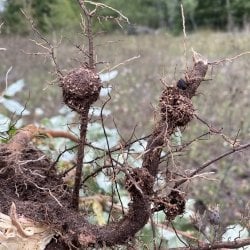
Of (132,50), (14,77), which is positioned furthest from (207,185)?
(132,50)

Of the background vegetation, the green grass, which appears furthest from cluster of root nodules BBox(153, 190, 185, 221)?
the green grass

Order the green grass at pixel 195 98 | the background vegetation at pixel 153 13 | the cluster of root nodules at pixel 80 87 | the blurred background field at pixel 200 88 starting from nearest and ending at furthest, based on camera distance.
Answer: the cluster of root nodules at pixel 80 87, the blurred background field at pixel 200 88, the green grass at pixel 195 98, the background vegetation at pixel 153 13

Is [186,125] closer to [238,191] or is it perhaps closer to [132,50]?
[238,191]

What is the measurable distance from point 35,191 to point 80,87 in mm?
206

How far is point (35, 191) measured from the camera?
2.83 feet

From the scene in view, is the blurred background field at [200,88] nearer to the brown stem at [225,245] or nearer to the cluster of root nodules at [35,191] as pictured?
the cluster of root nodules at [35,191]

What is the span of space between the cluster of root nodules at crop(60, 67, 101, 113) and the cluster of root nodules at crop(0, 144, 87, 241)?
149mm

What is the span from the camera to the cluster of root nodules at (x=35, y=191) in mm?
810

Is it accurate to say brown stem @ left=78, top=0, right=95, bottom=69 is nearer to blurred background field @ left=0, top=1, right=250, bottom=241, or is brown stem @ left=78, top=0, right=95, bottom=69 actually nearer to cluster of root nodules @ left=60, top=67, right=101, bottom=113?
cluster of root nodules @ left=60, top=67, right=101, bottom=113

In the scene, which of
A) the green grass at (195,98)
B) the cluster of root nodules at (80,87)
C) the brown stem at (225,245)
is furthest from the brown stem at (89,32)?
the green grass at (195,98)

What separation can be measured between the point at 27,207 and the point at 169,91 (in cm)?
26

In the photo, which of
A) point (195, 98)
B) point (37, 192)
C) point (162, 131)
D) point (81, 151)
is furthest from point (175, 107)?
point (195, 98)

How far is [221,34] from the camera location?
6.64 metres

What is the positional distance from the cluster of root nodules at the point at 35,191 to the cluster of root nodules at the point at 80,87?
15cm
